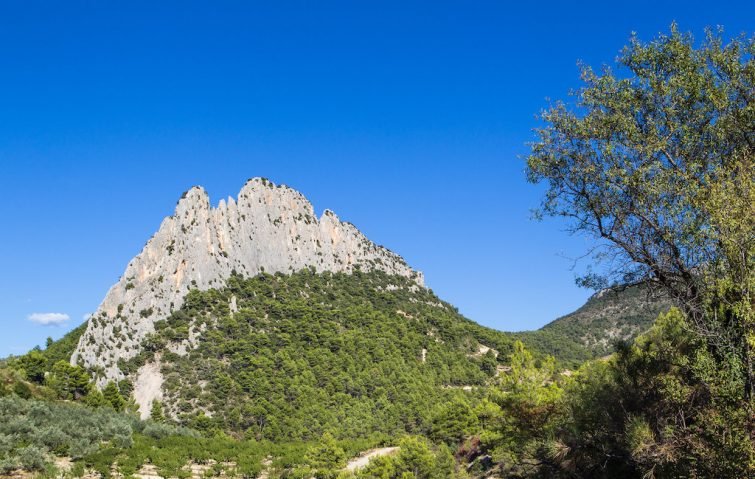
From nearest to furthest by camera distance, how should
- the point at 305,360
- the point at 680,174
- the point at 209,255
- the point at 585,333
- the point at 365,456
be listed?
the point at 680,174, the point at 365,456, the point at 305,360, the point at 209,255, the point at 585,333

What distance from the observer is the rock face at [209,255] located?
88.8 m

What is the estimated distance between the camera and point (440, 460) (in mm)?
40344

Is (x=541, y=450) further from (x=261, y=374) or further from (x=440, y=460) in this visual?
(x=261, y=374)

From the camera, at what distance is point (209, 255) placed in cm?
10725

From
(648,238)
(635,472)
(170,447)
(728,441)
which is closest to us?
(728,441)

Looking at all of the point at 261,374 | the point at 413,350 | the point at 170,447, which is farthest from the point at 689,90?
the point at 413,350

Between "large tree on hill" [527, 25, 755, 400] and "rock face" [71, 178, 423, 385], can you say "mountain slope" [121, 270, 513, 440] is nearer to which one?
"rock face" [71, 178, 423, 385]

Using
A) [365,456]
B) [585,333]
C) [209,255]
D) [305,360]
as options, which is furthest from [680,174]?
[585,333]

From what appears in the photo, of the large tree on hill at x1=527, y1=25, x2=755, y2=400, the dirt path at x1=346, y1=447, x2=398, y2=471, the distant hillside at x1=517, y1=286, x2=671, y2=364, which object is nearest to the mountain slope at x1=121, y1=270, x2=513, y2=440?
the dirt path at x1=346, y1=447, x2=398, y2=471

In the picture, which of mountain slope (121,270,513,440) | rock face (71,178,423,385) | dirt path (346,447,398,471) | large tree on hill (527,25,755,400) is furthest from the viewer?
rock face (71,178,423,385)

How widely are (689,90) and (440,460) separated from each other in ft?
115

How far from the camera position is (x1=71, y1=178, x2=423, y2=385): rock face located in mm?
88750

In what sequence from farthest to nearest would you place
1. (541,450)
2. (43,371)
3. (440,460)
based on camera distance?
1. (43,371)
2. (440,460)
3. (541,450)

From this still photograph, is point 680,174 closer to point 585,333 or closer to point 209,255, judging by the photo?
point 209,255
